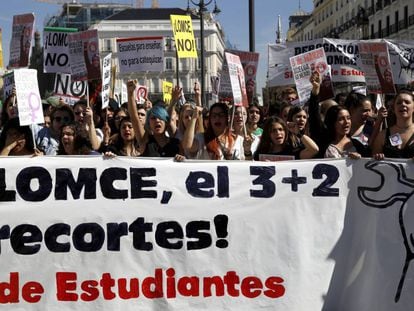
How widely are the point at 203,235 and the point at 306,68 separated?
144 inches

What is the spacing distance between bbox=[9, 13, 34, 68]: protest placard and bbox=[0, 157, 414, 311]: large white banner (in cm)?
432

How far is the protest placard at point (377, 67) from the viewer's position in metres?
6.54

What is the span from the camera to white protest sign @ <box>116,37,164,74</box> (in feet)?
28.9

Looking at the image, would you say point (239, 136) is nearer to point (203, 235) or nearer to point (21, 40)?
point (203, 235)

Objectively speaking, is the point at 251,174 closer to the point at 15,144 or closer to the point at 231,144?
the point at 231,144

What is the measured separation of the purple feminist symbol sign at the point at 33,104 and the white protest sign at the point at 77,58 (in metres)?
2.93

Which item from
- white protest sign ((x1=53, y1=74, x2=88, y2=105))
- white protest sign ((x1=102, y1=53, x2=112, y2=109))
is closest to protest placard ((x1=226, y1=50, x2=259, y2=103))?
white protest sign ((x1=102, y1=53, x2=112, y2=109))

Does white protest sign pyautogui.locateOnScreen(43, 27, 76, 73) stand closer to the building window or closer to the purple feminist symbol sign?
the purple feminist symbol sign

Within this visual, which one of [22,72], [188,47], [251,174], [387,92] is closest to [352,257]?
[251,174]

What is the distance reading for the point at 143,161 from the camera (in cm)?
471

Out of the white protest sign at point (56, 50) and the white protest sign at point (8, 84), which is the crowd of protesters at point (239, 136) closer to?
the white protest sign at point (8, 84)

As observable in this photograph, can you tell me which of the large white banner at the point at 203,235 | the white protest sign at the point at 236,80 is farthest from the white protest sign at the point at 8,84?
the large white banner at the point at 203,235

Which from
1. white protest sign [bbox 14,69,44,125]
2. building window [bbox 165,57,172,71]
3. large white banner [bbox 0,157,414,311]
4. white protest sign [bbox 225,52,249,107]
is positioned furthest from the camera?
building window [bbox 165,57,172,71]

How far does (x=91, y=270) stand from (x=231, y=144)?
183cm
